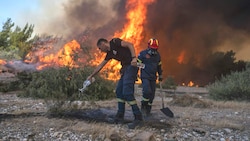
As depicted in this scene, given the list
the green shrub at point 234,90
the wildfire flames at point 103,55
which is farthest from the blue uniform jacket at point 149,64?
the green shrub at point 234,90

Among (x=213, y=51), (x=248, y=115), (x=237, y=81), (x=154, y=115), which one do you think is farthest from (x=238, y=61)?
(x=154, y=115)

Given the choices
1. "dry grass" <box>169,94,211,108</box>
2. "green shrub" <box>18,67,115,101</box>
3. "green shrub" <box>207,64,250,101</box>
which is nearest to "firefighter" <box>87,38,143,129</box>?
"dry grass" <box>169,94,211,108</box>

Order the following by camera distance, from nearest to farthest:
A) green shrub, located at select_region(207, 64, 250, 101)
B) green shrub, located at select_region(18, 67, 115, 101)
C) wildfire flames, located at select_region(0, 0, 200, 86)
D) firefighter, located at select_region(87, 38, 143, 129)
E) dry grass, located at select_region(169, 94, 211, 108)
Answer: firefighter, located at select_region(87, 38, 143, 129) < dry grass, located at select_region(169, 94, 211, 108) < green shrub, located at select_region(18, 67, 115, 101) < green shrub, located at select_region(207, 64, 250, 101) < wildfire flames, located at select_region(0, 0, 200, 86)

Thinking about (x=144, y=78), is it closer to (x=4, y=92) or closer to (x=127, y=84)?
(x=127, y=84)

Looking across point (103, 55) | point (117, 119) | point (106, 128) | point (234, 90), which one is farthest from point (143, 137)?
point (103, 55)

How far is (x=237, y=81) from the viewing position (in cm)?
1219

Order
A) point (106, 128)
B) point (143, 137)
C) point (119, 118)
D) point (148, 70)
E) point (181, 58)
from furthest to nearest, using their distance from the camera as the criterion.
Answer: point (181, 58) < point (148, 70) < point (119, 118) < point (106, 128) < point (143, 137)

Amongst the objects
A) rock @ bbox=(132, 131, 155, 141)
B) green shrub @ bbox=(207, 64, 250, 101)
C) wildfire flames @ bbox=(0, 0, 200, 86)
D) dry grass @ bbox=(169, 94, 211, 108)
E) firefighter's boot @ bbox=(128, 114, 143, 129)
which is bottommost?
rock @ bbox=(132, 131, 155, 141)

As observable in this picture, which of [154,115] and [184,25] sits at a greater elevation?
[184,25]

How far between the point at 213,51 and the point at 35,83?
1772 centimetres

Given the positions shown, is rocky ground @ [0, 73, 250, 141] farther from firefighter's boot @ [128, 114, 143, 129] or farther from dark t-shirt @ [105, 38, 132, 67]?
dark t-shirt @ [105, 38, 132, 67]

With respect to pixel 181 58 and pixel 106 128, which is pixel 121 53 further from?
pixel 181 58

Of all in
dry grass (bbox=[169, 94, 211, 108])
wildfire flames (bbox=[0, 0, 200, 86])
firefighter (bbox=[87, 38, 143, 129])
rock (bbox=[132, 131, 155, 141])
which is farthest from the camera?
wildfire flames (bbox=[0, 0, 200, 86])

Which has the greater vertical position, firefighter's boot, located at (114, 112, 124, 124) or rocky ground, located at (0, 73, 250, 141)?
firefighter's boot, located at (114, 112, 124, 124)
